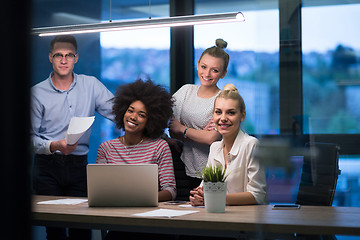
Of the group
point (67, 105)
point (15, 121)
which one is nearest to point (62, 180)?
point (67, 105)

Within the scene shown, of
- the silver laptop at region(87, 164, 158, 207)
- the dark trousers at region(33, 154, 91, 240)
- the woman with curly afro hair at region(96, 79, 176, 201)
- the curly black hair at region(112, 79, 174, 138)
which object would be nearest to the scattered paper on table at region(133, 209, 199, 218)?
the silver laptop at region(87, 164, 158, 207)

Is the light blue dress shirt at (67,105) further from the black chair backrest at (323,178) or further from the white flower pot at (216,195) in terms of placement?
the black chair backrest at (323,178)

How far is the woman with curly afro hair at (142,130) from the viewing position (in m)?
2.67

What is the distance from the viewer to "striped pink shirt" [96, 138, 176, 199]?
103 inches

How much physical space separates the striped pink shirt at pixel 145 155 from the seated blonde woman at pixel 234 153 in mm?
335

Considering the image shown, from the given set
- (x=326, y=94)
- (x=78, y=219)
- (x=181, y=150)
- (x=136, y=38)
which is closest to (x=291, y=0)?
(x=326, y=94)

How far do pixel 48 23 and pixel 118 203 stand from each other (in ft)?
8.92

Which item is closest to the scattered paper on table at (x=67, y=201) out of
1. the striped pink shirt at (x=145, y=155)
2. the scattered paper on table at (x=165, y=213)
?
the striped pink shirt at (x=145, y=155)

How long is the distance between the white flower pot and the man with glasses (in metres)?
1.27

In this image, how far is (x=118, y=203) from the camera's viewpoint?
7.22 feet

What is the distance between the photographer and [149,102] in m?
2.85

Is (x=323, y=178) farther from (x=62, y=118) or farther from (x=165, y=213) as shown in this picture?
(x=62, y=118)

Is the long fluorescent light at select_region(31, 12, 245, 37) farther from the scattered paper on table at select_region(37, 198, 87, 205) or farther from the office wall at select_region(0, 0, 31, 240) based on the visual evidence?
the office wall at select_region(0, 0, 31, 240)

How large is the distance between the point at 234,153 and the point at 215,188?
0.37m
